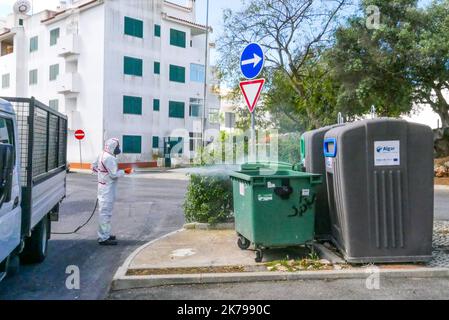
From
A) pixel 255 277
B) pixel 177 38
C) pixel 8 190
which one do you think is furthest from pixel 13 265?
pixel 177 38

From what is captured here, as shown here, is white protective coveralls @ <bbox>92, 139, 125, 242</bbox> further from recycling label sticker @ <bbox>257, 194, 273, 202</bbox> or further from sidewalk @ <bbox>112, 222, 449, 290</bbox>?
recycling label sticker @ <bbox>257, 194, 273, 202</bbox>

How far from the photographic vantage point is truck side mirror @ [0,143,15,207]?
4094mm

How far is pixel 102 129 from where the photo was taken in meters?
33.9

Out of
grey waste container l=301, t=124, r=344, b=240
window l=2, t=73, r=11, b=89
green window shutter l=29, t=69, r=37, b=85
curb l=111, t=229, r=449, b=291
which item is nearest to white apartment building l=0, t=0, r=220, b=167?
green window shutter l=29, t=69, r=37, b=85

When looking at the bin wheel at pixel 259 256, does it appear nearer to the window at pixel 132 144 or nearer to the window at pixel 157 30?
the window at pixel 132 144

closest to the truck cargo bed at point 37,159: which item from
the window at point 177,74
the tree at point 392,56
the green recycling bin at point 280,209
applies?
the green recycling bin at point 280,209

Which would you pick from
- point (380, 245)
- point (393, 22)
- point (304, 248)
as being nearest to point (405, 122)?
point (380, 245)

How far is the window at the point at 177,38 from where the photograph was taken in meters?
38.0

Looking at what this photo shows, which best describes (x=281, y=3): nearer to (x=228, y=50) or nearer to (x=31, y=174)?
(x=228, y=50)

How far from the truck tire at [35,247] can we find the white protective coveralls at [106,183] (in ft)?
4.11

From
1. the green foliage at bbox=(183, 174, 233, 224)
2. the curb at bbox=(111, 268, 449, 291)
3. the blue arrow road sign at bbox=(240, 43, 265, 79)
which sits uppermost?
the blue arrow road sign at bbox=(240, 43, 265, 79)

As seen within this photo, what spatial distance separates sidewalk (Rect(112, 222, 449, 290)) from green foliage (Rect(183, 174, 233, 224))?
1.70m

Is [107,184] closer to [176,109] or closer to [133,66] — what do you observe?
[133,66]

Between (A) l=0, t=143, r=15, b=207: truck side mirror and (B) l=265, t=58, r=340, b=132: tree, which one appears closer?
(A) l=0, t=143, r=15, b=207: truck side mirror
